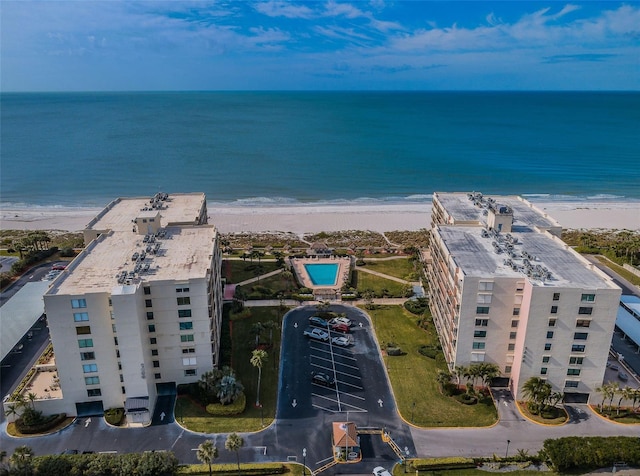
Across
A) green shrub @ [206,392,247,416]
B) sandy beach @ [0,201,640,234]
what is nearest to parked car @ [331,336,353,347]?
green shrub @ [206,392,247,416]

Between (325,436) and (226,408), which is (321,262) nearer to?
(226,408)

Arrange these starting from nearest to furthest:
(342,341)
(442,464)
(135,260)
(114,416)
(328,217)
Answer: (442,464), (114,416), (135,260), (342,341), (328,217)

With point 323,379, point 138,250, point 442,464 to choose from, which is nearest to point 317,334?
point 323,379

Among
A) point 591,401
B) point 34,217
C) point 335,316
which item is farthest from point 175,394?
point 34,217

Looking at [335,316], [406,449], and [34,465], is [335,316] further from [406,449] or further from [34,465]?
[34,465]

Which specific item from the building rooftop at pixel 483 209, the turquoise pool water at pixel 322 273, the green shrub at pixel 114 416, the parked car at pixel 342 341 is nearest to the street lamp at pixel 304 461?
the parked car at pixel 342 341

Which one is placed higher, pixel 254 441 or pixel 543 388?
pixel 543 388

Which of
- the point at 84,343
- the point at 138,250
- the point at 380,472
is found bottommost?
the point at 380,472
